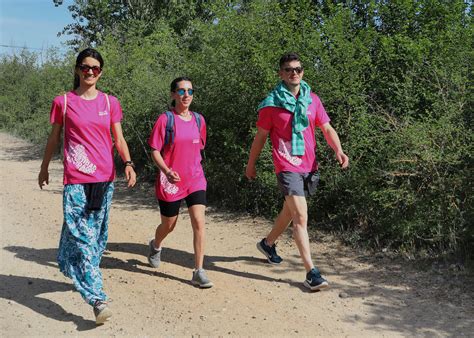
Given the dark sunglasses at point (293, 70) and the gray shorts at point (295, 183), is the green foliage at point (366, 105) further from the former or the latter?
the dark sunglasses at point (293, 70)

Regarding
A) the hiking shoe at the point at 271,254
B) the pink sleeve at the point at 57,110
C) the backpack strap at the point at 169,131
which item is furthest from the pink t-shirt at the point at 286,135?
the pink sleeve at the point at 57,110

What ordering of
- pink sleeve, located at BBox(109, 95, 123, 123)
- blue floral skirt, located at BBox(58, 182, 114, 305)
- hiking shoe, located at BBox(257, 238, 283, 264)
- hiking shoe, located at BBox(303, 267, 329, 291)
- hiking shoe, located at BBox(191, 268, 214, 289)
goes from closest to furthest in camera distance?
blue floral skirt, located at BBox(58, 182, 114, 305) < pink sleeve, located at BBox(109, 95, 123, 123) < hiking shoe, located at BBox(303, 267, 329, 291) < hiking shoe, located at BBox(191, 268, 214, 289) < hiking shoe, located at BBox(257, 238, 283, 264)

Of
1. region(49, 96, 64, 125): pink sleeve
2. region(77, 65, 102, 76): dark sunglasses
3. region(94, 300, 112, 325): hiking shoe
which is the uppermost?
region(77, 65, 102, 76): dark sunglasses

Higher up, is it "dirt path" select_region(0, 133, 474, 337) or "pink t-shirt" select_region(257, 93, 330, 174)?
"pink t-shirt" select_region(257, 93, 330, 174)

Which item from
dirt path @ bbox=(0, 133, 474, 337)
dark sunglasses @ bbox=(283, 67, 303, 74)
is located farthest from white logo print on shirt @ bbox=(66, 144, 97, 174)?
dark sunglasses @ bbox=(283, 67, 303, 74)

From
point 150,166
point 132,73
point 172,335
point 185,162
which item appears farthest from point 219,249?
point 132,73

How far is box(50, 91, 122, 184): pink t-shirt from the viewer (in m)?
4.16

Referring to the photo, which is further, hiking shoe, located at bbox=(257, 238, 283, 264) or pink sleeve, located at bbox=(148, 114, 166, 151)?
hiking shoe, located at bbox=(257, 238, 283, 264)

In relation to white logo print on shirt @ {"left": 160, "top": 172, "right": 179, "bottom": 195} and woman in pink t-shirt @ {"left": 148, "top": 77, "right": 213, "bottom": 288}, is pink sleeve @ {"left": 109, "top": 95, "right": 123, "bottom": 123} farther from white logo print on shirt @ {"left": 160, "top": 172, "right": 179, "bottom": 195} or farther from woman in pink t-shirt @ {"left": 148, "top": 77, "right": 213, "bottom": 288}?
white logo print on shirt @ {"left": 160, "top": 172, "right": 179, "bottom": 195}

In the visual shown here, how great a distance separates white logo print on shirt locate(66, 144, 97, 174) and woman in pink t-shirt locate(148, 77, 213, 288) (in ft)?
2.27

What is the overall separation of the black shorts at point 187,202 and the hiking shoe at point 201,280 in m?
0.61

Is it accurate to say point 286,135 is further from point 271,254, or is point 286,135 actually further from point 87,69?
point 87,69

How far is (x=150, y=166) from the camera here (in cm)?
990

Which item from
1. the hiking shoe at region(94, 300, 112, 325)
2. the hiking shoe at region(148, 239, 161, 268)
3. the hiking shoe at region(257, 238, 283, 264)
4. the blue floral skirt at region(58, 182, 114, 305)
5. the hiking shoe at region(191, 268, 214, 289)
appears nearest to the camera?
the hiking shoe at region(94, 300, 112, 325)
